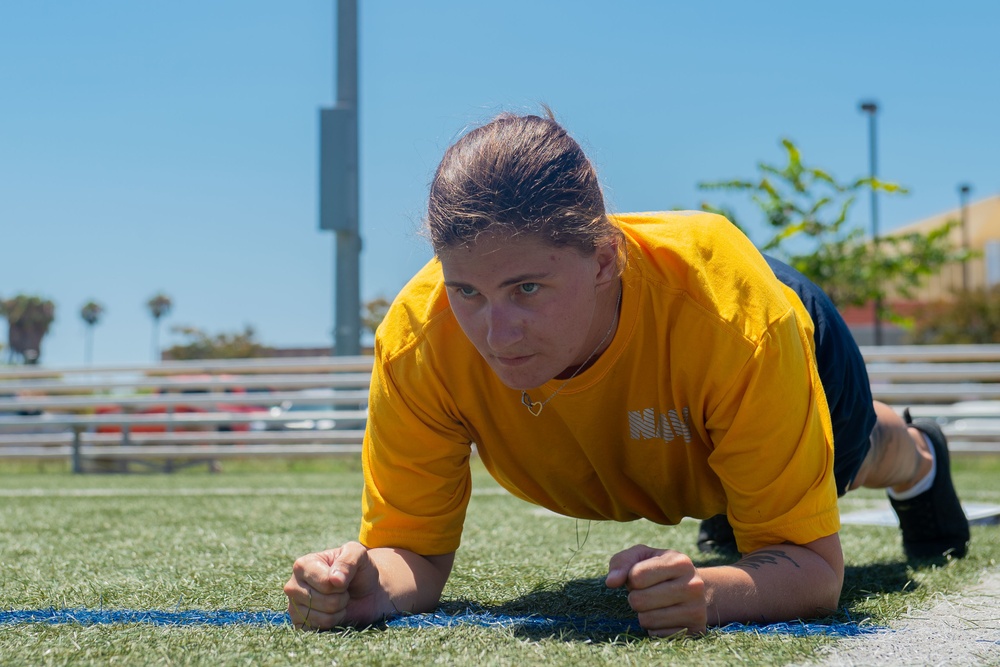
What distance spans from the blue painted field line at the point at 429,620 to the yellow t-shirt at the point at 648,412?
18cm

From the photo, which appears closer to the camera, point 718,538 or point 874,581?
point 874,581

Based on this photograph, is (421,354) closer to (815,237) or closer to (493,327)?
(493,327)

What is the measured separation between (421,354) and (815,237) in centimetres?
1518

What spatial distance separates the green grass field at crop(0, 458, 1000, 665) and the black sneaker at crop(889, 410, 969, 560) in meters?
0.07

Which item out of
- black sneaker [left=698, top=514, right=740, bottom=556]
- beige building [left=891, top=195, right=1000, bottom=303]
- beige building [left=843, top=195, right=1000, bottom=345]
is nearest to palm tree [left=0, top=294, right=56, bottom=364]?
beige building [left=843, top=195, right=1000, bottom=345]

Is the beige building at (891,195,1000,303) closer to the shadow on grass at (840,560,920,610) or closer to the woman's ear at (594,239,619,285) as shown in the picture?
the shadow on grass at (840,560,920,610)

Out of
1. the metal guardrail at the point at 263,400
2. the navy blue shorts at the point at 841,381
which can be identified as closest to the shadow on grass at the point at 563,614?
the navy blue shorts at the point at 841,381

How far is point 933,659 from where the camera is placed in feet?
5.63

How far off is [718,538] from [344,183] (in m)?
7.10

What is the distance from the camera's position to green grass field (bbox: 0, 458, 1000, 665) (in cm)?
174

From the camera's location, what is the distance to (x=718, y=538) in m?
3.28

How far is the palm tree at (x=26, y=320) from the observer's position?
55.6 meters

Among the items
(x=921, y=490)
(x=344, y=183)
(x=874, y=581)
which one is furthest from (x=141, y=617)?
(x=344, y=183)

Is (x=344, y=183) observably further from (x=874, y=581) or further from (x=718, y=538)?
(x=874, y=581)
